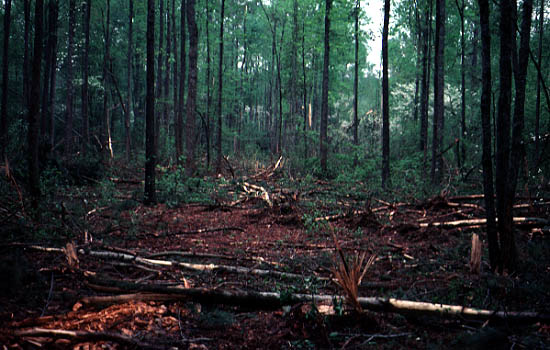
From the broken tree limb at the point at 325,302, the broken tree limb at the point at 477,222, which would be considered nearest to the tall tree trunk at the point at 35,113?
the broken tree limb at the point at 325,302

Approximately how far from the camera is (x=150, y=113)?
10766 millimetres

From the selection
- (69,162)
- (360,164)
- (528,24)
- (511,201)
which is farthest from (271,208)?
(360,164)

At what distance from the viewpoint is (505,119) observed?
4.47 meters

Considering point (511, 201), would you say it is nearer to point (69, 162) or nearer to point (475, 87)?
point (69, 162)

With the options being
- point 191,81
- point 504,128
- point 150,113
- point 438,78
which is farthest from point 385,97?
point 504,128

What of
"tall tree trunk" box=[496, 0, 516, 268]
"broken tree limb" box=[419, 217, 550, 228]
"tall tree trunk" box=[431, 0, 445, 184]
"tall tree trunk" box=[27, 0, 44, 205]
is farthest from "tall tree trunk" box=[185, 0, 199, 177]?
"tall tree trunk" box=[496, 0, 516, 268]

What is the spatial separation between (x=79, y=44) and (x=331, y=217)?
96.6ft

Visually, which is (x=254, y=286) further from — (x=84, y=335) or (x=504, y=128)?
(x=504, y=128)

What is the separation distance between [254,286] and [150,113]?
7.87 m

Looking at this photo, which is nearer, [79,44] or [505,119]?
[505,119]

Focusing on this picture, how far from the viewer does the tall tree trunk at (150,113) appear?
1048 centimetres

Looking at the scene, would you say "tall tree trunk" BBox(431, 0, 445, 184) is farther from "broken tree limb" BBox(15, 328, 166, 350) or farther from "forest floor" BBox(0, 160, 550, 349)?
"broken tree limb" BBox(15, 328, 166, 350)

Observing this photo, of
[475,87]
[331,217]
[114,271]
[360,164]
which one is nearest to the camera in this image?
[114,271]

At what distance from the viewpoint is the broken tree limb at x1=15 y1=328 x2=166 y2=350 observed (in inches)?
106
